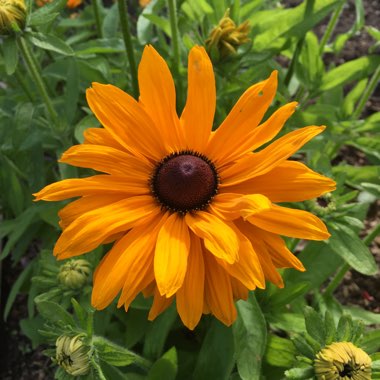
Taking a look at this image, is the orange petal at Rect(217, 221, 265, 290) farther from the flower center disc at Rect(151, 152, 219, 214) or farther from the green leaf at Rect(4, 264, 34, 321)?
the green leaf at Rect(4, 264, 34, 321)

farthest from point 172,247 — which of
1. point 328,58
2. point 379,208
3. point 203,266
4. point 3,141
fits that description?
point 328,58

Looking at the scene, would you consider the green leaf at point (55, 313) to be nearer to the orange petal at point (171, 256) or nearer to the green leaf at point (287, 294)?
the orange petal at point (171, 256)

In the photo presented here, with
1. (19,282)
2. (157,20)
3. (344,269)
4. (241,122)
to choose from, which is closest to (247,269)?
(241,122)

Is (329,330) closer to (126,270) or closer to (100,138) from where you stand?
(126,270)

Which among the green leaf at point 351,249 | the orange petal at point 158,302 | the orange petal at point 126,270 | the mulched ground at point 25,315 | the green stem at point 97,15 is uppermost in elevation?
the green stem at point 97,15

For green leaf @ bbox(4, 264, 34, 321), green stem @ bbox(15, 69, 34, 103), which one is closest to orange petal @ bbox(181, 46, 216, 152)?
green stem @ bbox(15, 69, 34, 103)

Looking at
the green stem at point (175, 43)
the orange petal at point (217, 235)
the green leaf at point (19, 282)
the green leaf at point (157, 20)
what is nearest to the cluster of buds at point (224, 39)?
the green stem at point (175, 43)
